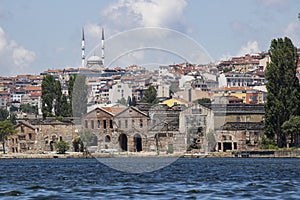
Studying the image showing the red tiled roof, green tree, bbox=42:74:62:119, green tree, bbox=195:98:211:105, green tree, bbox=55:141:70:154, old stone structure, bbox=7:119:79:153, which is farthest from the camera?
green tree, bbox=42:74:62:119

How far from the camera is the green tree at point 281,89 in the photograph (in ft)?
252

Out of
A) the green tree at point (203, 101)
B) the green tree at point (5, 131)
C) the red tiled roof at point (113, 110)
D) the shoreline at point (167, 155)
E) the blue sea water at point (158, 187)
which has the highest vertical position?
the green tree at point (203, 101)

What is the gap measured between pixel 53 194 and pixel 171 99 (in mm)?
41982

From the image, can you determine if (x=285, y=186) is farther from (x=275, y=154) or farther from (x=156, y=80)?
(x=275, y=154)

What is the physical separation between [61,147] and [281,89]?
86.5 ft

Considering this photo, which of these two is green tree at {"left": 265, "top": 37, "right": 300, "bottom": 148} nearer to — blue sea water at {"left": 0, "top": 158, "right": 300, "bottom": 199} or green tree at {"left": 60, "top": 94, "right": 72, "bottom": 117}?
green tree at {"left": 60, "top": 94, "right": 72, "bottom": 117}

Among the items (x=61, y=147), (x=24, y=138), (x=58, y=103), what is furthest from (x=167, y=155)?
(x=24, y=138)

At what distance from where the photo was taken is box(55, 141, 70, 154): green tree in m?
95.2

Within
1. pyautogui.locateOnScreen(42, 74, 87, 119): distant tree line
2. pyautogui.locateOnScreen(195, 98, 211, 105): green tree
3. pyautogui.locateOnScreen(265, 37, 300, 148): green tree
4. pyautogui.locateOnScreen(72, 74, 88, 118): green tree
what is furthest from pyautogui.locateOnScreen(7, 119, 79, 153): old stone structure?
pyautogui.locateOnScreen(265, 37, 300, 148): green tree

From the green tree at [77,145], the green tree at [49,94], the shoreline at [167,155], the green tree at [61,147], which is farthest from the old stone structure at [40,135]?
the green tree at [49,94]

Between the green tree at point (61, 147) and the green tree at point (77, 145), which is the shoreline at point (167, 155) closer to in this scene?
the green tree at point (61, 147)

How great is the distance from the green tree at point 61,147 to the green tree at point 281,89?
79.3 feet

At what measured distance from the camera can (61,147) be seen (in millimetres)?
95312

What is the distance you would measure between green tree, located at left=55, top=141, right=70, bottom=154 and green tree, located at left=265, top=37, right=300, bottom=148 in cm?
2417
